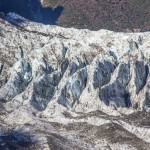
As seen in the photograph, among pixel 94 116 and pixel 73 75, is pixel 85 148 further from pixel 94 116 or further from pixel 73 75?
pixel 73 75

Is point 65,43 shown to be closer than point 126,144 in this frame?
No

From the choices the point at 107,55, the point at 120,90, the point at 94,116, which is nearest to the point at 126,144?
the point at 94,116

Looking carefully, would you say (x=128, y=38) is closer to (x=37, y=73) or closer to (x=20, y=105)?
(x=37, y=73)

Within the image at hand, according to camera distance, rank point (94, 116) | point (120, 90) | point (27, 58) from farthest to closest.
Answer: point (27, 58) → point (120, 90) → point (94, 116)

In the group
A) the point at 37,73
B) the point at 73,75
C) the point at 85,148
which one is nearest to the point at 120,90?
the point at 73,75

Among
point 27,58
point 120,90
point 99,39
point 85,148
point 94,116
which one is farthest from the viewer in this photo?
point 99,39

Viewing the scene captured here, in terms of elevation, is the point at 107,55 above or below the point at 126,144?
above
